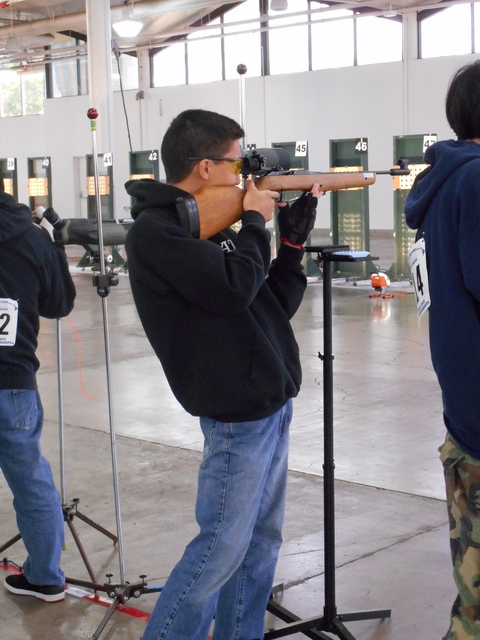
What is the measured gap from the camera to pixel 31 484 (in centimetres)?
285

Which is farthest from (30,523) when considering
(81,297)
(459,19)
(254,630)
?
(459,19)

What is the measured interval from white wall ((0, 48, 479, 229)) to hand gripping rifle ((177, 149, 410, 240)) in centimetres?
1289

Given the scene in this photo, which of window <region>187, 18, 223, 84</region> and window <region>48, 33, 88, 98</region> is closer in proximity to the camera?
window <region>187, 18, 223, 84</region>

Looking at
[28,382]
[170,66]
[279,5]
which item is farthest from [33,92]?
[28,382]

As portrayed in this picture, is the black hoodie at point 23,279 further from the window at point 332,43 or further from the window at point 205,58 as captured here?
the window at point 205,58

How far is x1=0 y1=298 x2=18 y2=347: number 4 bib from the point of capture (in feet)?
9.11

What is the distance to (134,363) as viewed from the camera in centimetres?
755

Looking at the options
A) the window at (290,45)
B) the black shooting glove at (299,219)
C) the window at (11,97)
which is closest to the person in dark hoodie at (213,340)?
the black shooting glove at (299,219)

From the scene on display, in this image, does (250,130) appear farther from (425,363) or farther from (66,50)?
(425,363)

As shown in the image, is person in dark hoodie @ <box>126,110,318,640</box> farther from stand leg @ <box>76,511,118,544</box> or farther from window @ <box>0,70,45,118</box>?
window @ <box>0,70,45,118</box>

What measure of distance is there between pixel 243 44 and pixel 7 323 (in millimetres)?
18603

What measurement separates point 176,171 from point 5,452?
127cm

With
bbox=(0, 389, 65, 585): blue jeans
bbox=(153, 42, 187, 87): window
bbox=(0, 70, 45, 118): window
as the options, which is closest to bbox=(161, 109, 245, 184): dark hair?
bbox=(0, 389, 65, 585): blue jeans

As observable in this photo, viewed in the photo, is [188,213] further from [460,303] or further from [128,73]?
[128,73]
